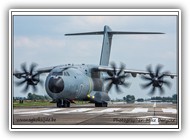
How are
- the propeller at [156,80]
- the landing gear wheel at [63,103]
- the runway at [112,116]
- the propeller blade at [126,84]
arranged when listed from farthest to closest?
the landing gear wheel at [63,103] → the propeller blade at [126,84] → the propeller at [156,80] → the runway at [112,116]

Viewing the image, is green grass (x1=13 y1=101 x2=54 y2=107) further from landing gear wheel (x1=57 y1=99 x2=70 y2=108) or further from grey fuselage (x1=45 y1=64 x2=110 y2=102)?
grey fuselage (x1=45 y1=64 x2=110 y2=102)

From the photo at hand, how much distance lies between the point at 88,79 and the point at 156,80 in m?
5.02

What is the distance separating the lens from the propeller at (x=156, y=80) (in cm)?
1269

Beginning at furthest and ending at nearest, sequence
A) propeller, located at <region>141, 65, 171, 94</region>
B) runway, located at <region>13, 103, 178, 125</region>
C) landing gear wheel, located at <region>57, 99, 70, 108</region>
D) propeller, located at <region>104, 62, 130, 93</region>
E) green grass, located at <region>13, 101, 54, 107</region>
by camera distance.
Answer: landing gear wheel, located at <region>57, 99, 70, 108</region>
propeller, located at <region>104, 62, 130, 93</region>
propeller, located at <region>141, 65, 171, 94</region>
green grass, located at <region>13, 101, 54, 107</region>
runway, located at <region>13, 103, 178, 125</region>

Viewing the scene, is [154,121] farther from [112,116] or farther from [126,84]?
[126,84]

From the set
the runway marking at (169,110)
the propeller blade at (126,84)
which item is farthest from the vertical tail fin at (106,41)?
the runway marking at (169,110)

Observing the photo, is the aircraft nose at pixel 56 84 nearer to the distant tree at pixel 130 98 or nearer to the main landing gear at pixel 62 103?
the main landing gear at pixel 62 103

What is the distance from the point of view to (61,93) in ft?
53.8

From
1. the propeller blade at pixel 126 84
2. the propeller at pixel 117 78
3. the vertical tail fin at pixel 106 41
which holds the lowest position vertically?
the propeller blade at pixel 126 84

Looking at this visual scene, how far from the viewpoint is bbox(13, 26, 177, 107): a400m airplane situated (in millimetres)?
12883

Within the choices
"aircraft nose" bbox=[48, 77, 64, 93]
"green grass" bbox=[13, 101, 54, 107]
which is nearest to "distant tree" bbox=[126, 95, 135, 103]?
"green grass" bbox=[13, 101, 54, 107]

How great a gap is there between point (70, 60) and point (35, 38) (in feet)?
3.18

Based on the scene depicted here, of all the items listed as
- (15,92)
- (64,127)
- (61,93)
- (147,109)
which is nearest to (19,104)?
(15,92)

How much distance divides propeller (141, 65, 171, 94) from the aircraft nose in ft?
9.61
